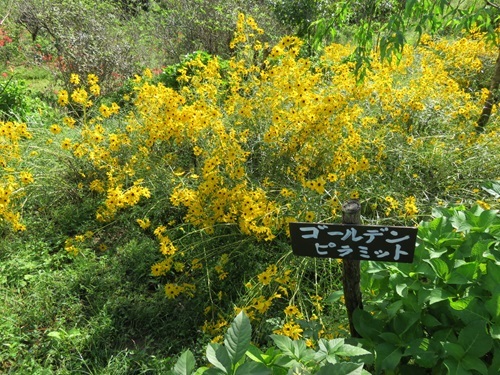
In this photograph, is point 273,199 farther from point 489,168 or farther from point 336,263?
point 489,168

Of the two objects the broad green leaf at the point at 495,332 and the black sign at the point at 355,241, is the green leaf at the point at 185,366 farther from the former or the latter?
the broad green leaf at the point at 495,332

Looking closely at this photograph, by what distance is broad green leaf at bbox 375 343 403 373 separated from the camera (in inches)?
57.6

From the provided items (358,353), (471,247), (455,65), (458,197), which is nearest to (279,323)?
(358,353)

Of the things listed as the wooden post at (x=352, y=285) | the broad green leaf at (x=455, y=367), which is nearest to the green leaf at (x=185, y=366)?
the wooden post at (x=352, y=285)

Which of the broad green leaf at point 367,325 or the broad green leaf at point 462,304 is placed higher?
the broad green leaf at point 462,304

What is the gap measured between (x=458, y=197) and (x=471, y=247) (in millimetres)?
1220

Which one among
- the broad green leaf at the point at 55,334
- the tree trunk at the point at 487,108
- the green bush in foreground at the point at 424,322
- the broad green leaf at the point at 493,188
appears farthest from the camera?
the tree trunk at the point at 487,108

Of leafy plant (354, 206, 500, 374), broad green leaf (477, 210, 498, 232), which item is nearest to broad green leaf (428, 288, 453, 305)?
leafy plant (354, 206, 500, 374)

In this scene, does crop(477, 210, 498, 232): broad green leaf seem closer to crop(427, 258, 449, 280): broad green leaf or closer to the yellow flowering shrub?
crop(427, 258, 449, 280): broad green leaf

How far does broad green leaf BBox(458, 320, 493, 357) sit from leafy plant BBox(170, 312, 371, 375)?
0.29 m

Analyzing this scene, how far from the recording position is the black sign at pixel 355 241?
55.1 inches

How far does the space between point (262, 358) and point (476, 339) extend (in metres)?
0.65

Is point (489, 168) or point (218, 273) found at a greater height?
point (489, 168)

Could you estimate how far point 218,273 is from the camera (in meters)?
2.53
